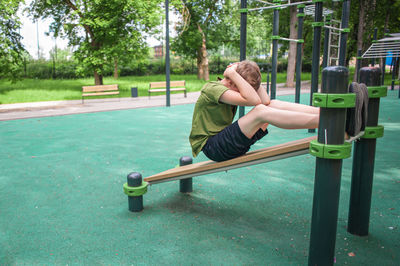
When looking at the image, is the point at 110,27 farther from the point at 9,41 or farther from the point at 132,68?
the point at 132,68

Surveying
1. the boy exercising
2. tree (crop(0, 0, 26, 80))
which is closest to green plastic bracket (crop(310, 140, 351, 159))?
the boy exercising

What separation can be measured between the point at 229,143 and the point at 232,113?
0.38m

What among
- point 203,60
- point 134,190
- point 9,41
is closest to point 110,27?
point 9,41

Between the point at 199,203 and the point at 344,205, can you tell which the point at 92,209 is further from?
the point at 344,205

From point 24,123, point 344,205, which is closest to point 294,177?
point 344,205

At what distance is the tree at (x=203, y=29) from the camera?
24.5m

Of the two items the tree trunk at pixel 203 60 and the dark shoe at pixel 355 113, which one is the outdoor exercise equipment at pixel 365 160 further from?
the tree trunk at pixel 203 60

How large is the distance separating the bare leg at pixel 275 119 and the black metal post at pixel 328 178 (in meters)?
0.42

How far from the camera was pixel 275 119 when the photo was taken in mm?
2424

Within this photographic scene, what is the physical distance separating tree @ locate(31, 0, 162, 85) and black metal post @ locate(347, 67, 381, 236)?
15.1m

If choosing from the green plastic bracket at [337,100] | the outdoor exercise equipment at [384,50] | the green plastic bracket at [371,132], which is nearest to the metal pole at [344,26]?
the outdoor exercise equipment at [384,50]

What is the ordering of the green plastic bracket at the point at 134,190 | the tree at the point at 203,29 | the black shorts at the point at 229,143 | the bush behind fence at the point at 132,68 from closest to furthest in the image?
1. the black shorts at the point at 229,143
2. the green plastic bracket at the point at 134,190
3. the tree at the point at 203,29
4. the bush behind fence at the point at 132,68

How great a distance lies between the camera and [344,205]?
3.36 m

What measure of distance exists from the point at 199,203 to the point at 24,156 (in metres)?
3.35
